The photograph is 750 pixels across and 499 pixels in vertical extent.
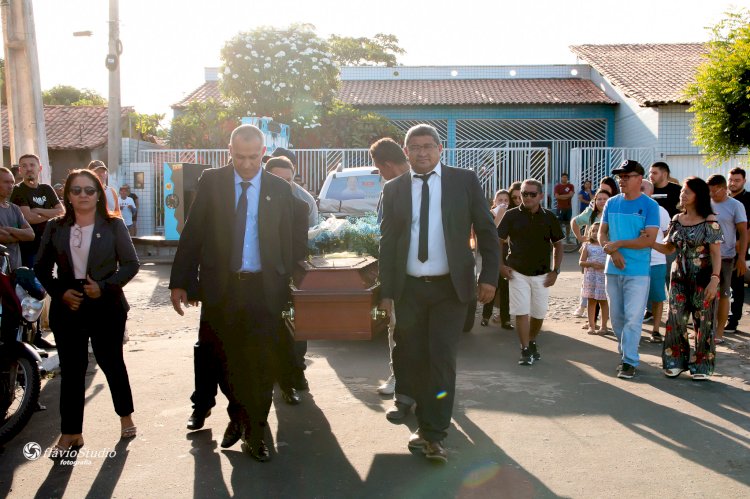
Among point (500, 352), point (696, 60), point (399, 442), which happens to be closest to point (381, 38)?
point (696, 60)

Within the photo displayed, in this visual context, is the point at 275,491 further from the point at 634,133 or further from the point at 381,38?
the point at 381,38

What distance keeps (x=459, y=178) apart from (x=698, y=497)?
238 cm

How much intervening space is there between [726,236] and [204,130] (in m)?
20.3

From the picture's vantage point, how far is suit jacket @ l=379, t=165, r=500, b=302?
5523 millimetres

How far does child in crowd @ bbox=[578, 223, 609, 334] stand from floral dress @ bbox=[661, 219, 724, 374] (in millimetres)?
2418

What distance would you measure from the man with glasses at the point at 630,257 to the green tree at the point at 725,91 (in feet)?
24.7

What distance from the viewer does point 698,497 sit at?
4.63m

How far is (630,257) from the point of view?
7.72 m

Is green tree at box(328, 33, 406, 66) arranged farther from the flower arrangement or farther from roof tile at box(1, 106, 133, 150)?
the flower arrangement

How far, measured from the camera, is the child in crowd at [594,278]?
10328mm

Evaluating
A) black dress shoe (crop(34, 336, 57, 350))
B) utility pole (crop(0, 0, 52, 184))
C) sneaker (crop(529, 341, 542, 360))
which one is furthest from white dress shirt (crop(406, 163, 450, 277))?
utility pole (crop(0, 0, 52, 184))

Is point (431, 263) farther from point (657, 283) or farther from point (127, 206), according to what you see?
point (127, 206)

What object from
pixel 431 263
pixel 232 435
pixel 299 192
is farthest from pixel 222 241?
pixel 299 192

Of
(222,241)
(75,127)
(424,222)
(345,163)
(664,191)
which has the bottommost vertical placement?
(222,241)
